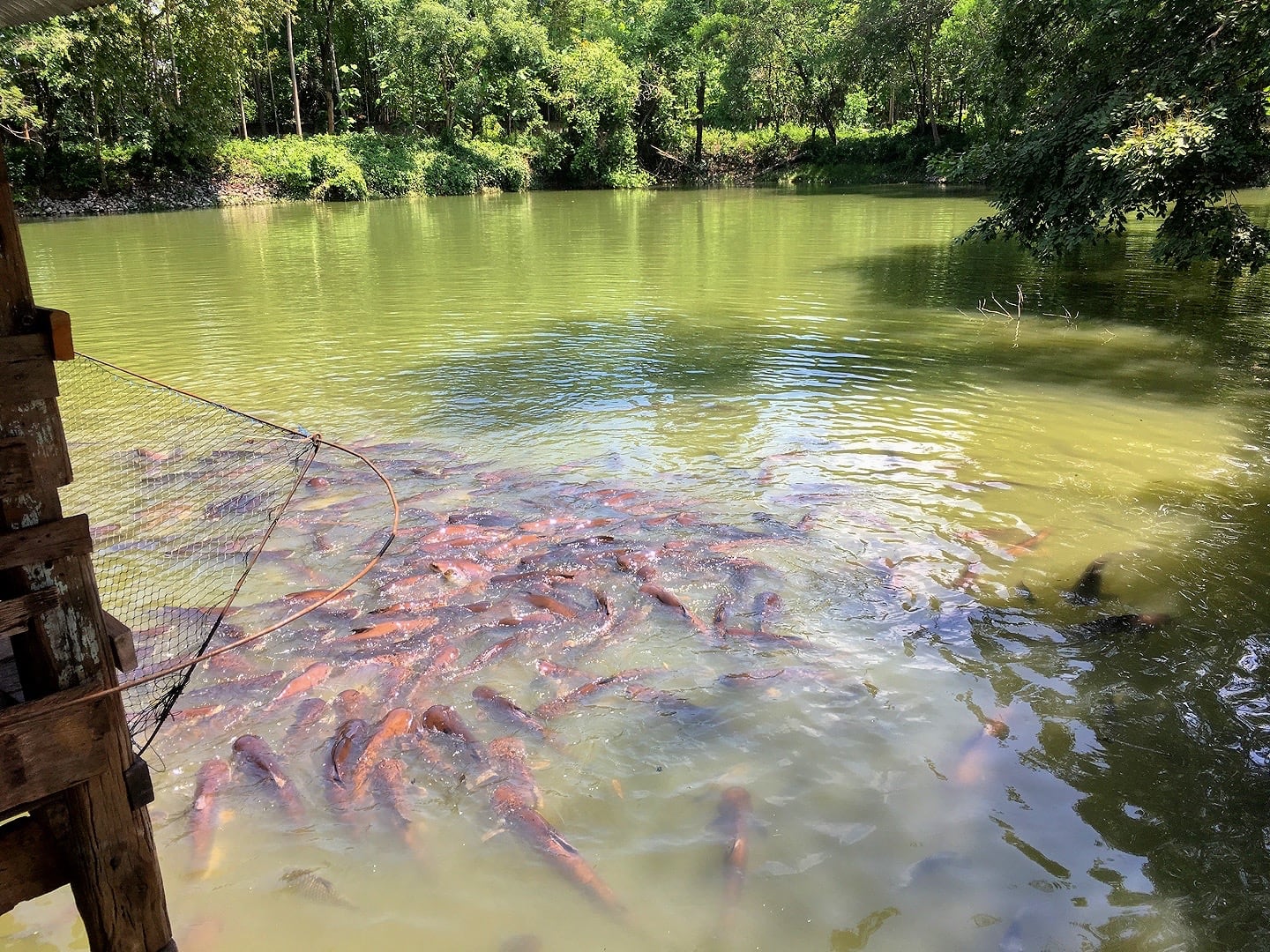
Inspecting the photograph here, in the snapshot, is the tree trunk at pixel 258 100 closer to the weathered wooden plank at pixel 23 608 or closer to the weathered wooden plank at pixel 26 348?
the weathered wooden plank at pixel 26 348

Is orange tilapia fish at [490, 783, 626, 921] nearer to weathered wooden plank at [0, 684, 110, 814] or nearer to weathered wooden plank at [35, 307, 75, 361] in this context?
weathered wooden plank at [0, 684, 110, 814]

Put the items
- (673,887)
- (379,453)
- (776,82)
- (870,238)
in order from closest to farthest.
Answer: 1. (673,887)
2. (379,453)
3. (870,238)
4. (776,82)

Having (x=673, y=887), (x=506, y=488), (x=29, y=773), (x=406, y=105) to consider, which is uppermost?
(x=406, y=105)

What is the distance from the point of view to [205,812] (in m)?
3.70

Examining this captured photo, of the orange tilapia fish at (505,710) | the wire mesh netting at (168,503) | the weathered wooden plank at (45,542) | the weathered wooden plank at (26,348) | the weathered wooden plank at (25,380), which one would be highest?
the weathered wooden plank at (26,348)

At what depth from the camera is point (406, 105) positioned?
4597cm

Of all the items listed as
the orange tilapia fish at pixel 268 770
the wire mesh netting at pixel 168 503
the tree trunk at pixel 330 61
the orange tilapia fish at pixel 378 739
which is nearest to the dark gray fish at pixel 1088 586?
the orange tilapia fish at pixel 378 739

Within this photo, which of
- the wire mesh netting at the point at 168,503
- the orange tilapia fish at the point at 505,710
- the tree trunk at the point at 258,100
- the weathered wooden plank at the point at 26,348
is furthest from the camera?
the tree trunk at the point at 258,100

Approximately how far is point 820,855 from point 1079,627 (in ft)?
8.43

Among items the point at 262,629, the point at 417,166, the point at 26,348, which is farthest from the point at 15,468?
the point at 417,166

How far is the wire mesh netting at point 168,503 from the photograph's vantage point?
5.15 meters

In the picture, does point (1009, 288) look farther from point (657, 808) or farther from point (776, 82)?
point (776, 82)

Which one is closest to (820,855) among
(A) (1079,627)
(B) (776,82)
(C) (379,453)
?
(A) (1079,627)

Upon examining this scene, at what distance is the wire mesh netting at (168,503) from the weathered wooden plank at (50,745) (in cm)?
50
